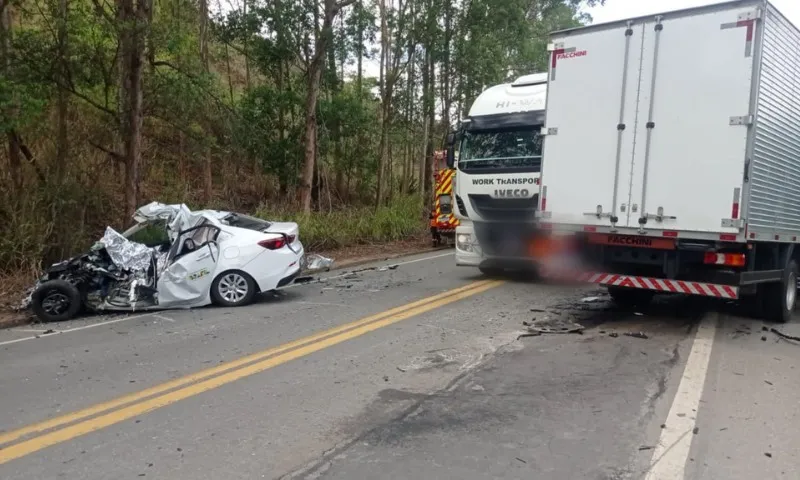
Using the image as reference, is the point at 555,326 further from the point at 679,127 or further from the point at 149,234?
the point at 149,234

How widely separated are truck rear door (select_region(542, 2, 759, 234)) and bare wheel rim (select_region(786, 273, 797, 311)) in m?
2.52

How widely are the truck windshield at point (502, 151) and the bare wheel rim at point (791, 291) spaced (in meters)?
4.03

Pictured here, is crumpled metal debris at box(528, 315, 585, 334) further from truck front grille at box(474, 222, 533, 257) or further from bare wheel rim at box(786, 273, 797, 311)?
bare wheel rim at box(786, 273, 797, 311)

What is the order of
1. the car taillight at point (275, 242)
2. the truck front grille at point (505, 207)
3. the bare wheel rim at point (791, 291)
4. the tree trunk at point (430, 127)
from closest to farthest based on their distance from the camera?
1. the bare wheel rim at point (791, 291)
2. the car taillight at point (275, 242)
3. the truck front grille at point (505, 207)
4. the tree trunk at point (430, 127)

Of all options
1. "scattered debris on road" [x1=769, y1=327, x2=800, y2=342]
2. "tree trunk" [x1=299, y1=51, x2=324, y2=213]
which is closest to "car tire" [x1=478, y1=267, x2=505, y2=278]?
"scattered debris on road" [x1=769, y1=327, x2=800, y2=342]

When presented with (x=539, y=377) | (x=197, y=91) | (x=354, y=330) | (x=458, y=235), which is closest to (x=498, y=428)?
(x=539, y=377)

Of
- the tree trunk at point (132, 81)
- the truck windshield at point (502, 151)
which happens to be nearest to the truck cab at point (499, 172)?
the truck windshield at point (502, 151)

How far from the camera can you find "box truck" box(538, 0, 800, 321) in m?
7.03

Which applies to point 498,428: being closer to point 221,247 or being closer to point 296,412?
point 296,412

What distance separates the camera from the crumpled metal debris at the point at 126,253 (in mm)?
9172

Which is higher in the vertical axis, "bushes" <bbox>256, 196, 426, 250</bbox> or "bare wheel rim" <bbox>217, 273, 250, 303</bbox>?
"bushes" <bbox>256, 196, 426, 250</bbox>

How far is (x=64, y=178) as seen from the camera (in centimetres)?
1323

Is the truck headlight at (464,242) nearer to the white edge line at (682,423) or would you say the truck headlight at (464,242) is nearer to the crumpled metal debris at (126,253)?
the white edge line at (682,423)

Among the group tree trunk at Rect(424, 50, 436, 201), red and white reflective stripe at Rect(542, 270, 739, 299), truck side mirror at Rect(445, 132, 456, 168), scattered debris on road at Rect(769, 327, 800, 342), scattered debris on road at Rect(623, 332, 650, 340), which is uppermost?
tree trunk at Rect(424, 50, 436, 201)
